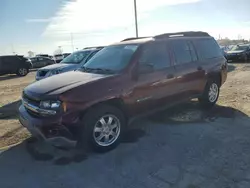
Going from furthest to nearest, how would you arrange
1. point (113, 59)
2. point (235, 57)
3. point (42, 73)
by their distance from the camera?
point (235, 57), point (42, 73), point (113, 59)

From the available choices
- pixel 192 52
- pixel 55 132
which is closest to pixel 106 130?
pixel 55 132

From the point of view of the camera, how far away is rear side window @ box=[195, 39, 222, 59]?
6.64 metres

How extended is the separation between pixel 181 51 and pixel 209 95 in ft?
5.10

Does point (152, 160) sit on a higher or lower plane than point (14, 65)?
lower

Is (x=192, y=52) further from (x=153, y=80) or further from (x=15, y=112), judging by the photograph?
(x=15, y=112)

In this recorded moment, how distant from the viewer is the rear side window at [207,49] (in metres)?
6.64

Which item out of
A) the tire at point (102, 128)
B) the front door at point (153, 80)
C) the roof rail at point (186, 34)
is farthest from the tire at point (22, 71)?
the tire at point (102, 128)

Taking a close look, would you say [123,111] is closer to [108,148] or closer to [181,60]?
[108,148]

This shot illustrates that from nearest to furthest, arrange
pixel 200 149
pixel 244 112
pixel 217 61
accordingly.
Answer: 1. pixel 200 149
2. pixel 244 112
3. pixel 217 61

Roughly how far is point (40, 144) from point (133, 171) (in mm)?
2017

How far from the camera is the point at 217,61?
279 inches

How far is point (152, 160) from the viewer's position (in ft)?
14.0

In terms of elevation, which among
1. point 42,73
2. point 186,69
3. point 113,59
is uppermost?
point 113,59

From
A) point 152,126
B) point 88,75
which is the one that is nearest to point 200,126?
point 152,126
